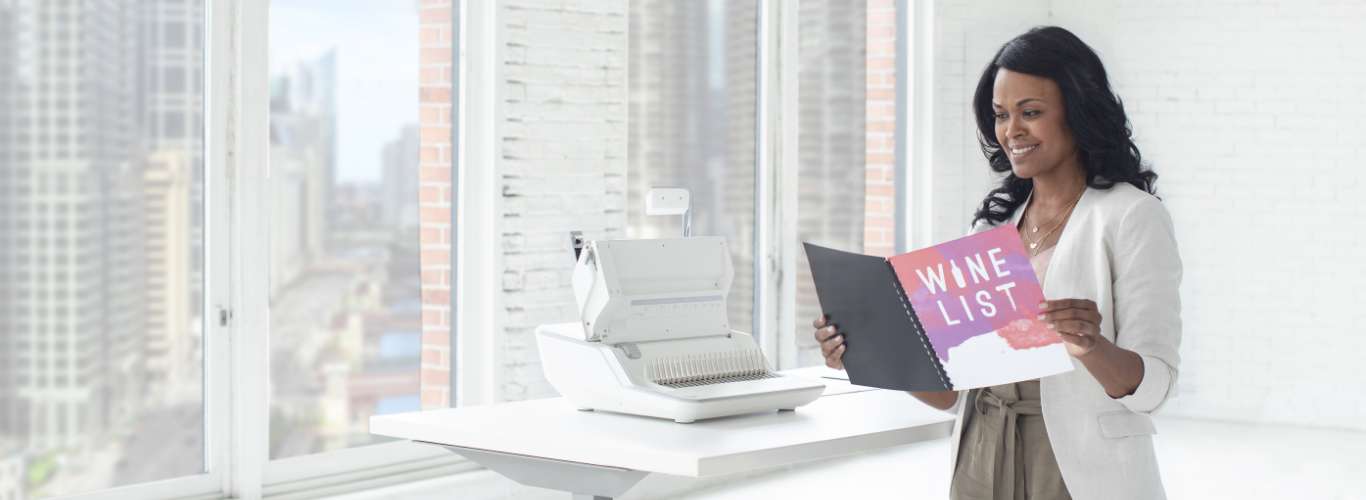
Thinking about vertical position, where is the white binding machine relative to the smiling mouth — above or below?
below

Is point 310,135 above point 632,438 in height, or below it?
above

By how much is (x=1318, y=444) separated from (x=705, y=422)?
4.26 m

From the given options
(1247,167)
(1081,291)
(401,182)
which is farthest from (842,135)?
(1081,291)

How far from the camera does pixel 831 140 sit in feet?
18.3

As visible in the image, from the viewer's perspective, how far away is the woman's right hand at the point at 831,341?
→ 2.06 metres

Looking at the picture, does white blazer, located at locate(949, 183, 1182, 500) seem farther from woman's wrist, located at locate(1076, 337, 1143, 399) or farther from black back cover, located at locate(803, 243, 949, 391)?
black back cover, located at locate(803, 243, 949, 391)

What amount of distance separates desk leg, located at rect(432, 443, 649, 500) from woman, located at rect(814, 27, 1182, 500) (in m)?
0.61

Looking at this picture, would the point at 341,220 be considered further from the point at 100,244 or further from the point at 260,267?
the point at 100,244

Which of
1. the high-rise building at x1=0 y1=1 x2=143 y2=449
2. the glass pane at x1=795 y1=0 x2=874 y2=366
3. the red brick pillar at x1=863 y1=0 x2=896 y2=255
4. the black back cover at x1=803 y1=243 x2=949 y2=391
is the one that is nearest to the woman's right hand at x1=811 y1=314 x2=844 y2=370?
the black back cover at x1=803 y1=243 x2=949 y2=391

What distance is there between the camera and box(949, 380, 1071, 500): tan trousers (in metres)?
1.82

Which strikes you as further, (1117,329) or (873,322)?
(873,322)

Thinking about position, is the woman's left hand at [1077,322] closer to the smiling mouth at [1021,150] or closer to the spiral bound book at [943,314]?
the spiral bound book at [943,314]

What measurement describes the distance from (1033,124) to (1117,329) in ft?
1.02

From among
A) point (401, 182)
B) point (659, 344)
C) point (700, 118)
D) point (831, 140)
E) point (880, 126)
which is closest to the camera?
point (659, 344)
